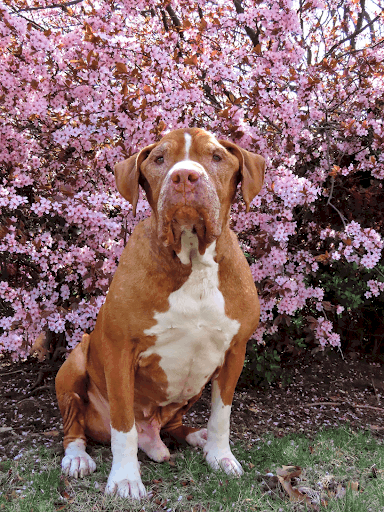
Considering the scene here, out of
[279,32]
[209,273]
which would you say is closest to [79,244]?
[209,273]

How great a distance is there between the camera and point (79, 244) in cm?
388

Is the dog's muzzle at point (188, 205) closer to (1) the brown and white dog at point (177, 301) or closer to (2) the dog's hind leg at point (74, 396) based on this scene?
(1) the brown and white dog at point (177, 301)

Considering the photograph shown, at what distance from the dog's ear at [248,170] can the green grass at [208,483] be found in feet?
4.53

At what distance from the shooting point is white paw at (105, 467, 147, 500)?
2229 millimetres

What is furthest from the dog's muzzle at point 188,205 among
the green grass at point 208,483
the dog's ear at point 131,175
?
the green grass at point 208,483

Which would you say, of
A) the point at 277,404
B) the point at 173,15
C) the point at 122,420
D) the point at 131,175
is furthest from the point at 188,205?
the point at 173,15

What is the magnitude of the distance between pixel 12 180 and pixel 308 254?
2378 millimetres

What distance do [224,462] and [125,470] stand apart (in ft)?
1.83

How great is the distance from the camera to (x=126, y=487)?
225 centimetres

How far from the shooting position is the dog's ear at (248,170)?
2.40m

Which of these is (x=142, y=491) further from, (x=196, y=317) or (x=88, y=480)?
(x=196, y=317)

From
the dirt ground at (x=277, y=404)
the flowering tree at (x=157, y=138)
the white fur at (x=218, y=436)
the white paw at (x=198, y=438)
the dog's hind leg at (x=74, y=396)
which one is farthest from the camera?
the flowering tree at (x=157, y=138)

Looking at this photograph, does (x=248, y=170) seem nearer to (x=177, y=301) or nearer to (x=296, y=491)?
(x=177, y=301)

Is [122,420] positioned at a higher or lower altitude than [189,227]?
→ lower
